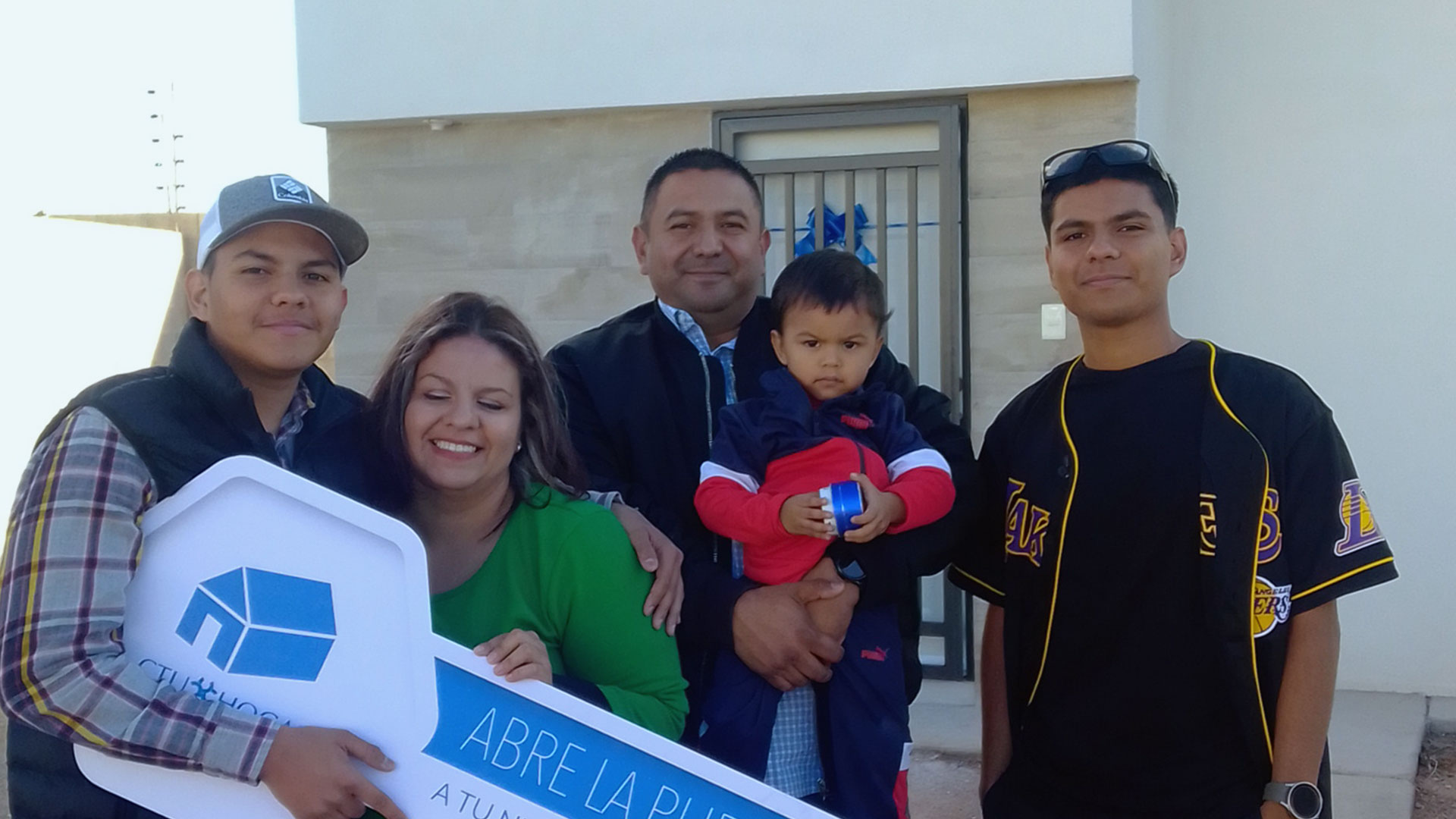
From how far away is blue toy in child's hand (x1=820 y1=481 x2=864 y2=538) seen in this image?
2326 mm

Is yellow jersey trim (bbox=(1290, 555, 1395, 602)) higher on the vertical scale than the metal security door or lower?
lower

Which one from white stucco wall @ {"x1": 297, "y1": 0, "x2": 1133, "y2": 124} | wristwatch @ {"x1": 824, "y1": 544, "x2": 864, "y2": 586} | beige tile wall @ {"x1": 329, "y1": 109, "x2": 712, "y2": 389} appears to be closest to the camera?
wristwatch @ {"x1": 824, "y1": 544, "x2": 864, "y2": 586}

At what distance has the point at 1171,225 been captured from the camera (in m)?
2.40

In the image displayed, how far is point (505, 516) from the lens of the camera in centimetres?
218

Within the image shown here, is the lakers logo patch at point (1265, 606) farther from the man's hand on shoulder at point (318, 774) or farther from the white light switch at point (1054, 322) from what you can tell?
the white light switch at point (1054, 322)

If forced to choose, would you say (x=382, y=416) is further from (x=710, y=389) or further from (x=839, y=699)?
(x=839, y=699)

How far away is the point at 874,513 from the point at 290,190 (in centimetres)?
119

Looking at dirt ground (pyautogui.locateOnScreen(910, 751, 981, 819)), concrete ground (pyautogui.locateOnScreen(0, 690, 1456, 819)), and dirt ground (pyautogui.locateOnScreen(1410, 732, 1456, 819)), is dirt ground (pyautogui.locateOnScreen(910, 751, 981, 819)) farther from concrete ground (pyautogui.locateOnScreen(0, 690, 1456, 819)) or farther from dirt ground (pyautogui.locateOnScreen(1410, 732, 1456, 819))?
dirt ground (pyautogui.locateOnScreen(1410, 732, 1456, 819))

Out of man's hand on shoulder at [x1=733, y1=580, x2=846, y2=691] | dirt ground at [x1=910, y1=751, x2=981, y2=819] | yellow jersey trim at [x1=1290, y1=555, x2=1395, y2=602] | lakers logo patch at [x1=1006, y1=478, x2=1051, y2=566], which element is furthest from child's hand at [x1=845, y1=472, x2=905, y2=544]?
dirt ground at [x1=910, y1=751, x2=981, y2=819]

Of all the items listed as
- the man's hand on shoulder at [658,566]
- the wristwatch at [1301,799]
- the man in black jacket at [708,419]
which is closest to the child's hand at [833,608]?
the man in black jacket at [708,419]

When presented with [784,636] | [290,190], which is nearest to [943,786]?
[784,636]

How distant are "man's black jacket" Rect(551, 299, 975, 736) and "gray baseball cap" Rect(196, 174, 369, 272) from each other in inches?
24.1

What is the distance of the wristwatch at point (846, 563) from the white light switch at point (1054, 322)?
3.09 meters

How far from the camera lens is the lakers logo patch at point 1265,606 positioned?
7.04 feet
